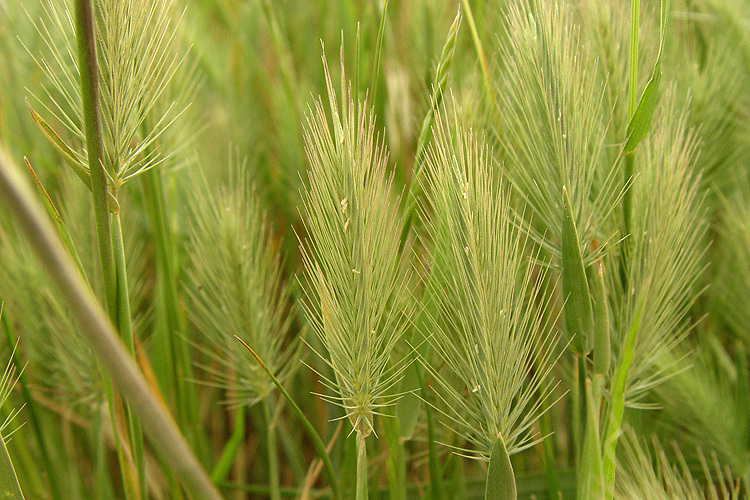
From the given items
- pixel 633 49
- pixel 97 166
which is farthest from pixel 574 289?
pixel 97 166

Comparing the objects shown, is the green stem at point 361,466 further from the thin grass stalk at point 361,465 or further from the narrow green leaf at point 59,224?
the narrow green leaf at point 59,224

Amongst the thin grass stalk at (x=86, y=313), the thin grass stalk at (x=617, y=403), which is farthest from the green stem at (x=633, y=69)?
the thin grass stalk at (x=86, y=313)

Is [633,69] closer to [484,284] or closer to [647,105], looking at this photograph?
[647,105]

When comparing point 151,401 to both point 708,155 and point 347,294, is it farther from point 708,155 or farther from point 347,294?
point 708,155

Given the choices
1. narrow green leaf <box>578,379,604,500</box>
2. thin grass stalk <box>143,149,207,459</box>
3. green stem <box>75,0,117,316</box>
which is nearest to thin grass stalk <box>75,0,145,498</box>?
green stem <box>75,0,117,316</box>

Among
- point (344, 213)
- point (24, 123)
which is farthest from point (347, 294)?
point (24, 123)
